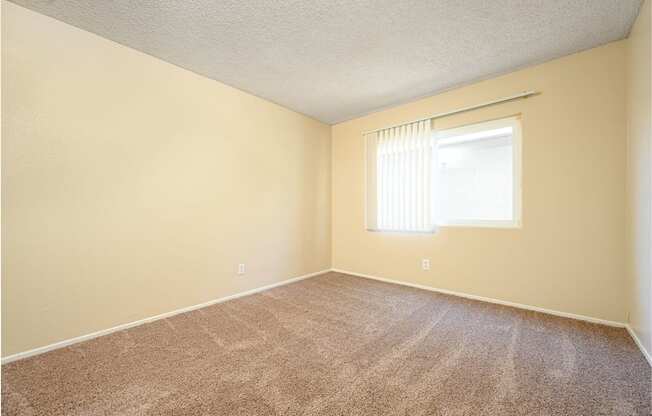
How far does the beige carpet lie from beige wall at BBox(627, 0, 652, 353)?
0.32 metres

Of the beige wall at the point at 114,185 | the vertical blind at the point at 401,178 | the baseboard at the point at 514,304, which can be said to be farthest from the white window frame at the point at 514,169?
the beige wall at the point at 114,185

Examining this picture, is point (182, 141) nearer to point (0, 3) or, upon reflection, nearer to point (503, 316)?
point (0, 3)

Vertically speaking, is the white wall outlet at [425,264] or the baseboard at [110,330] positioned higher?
the white wall outlet at [425,264]

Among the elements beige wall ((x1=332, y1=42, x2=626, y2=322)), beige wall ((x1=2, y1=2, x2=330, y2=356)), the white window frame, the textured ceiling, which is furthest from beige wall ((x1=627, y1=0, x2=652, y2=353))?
beige wall ((x1=2, y1=2, x2=330, y2=356))

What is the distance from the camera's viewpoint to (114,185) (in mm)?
2154

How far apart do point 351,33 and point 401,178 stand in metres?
1.93

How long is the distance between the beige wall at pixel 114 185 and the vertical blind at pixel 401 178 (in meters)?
1.60

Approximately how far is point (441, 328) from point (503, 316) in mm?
729

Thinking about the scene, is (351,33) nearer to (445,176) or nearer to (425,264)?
(445,176)

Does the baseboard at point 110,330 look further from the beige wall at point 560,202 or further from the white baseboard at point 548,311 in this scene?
the beige wall at point 560,202

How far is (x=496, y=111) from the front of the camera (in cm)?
277

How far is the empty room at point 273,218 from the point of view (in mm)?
A: 1538

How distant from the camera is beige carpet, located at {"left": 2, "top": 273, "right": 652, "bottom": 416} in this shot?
1.31m

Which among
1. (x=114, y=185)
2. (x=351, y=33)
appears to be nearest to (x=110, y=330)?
(x=114, y=185)
